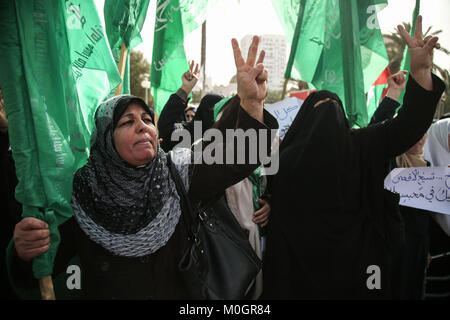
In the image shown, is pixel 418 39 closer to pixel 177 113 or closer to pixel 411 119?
pixel 411 119

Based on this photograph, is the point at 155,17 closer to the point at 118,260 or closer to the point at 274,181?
the point at 274,181

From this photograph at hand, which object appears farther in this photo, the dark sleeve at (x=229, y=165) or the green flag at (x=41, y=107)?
the dark sleeve at (x=229, y=165)

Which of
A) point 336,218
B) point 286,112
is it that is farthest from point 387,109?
point 336,218

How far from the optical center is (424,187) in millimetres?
1874

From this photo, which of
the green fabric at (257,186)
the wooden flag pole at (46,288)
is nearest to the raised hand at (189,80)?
the green fabric at (257,186)

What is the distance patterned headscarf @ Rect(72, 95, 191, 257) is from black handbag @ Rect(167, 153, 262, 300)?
0.07m

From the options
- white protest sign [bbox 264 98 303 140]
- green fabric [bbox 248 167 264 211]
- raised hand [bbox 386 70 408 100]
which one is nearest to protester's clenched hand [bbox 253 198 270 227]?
green fabric [bbox 248 167 264 211]

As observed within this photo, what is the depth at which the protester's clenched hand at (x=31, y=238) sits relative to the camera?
1.06 m

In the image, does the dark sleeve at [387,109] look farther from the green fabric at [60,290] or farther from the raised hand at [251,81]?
the green fabric at [60,290]

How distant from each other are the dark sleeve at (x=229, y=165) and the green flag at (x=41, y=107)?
0.54m

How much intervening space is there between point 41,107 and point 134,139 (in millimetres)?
367

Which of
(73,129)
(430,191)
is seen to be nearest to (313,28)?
(430,191)

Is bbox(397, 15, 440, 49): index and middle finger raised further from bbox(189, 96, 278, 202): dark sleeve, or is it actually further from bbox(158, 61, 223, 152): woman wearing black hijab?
bbox(158, 61, 223, 152): woman wearing black hijab

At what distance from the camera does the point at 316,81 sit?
242 centimetres
